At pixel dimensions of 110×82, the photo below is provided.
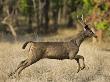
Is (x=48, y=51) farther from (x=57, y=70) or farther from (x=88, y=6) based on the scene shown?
(x=88, y=6)

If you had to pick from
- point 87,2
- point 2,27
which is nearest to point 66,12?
point 2,27

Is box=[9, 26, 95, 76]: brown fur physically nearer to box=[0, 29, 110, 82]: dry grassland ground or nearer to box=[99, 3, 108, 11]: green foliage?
box=[0, 29, 110, 82]: dry grassland ground

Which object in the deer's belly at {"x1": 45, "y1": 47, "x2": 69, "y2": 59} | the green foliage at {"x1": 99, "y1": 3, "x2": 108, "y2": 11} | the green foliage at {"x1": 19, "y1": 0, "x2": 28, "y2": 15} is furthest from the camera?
the green foliage at {"x1": 19, "y1": 0, "x2": 28, "y2": 15}

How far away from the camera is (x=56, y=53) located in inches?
571

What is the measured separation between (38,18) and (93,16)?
13058 mm

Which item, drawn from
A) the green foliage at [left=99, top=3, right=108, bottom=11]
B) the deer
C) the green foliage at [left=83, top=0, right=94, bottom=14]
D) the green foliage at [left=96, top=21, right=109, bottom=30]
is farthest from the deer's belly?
the green foliage at [left=83, top=0, right=94, bottom=14]

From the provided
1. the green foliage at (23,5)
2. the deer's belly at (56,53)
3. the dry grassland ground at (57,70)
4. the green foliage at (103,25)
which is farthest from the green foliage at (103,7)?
the deer's belly at (56,53)

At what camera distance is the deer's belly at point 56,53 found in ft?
47.3

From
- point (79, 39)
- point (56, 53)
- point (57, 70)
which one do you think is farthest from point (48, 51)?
point (57, 70)

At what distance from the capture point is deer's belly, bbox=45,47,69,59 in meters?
14.4

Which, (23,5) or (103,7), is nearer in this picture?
(103,7)

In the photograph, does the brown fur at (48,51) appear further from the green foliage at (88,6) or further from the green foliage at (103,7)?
the green foliage at (88,6)

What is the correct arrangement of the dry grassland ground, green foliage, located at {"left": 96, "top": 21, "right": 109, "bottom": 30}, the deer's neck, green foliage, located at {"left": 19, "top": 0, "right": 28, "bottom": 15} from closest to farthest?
the dry grassland ground → the deer's neck → green foliage, located at {"left": 96, "top": 21, "right": 109, "bottom": 30} → green foliage, located at {"left": 19, "top": 0, "right": 28, "bottom": 15}

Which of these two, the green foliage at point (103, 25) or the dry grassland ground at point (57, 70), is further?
the green foliage at point (103, 25)
